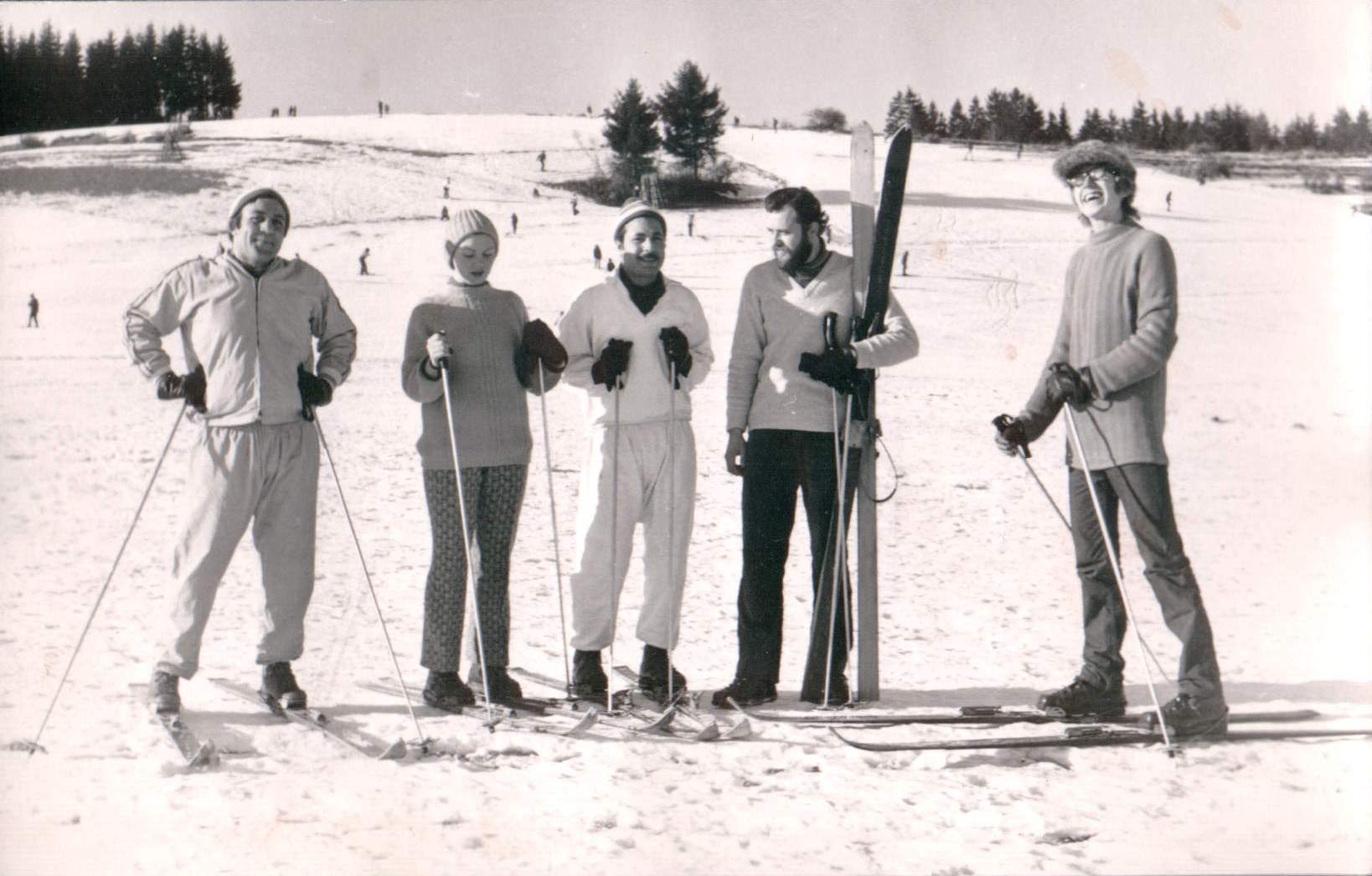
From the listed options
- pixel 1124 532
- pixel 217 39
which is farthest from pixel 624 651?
pixel 1124 532

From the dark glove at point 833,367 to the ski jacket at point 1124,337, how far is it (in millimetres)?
585

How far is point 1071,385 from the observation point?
12.3 feet

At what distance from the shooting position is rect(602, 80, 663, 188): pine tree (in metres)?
5.86

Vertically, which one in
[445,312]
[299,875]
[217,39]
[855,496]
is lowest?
[299,875]

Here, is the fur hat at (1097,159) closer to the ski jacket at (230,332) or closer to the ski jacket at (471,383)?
the ski jacket at (471,383)

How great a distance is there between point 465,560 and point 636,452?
65 cm

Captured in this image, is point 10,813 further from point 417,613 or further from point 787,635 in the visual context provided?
point 787,635

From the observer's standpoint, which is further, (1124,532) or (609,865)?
(1124,532)

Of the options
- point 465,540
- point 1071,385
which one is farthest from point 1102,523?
point 465,540

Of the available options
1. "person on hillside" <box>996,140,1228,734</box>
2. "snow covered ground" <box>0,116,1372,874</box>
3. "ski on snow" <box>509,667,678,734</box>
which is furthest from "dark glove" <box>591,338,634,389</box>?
"person on hillside" <box>996,140,1228,734</box>

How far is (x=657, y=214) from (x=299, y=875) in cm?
221

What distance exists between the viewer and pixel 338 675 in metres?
4.29

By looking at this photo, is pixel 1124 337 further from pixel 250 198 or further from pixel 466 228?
pixel 250 198

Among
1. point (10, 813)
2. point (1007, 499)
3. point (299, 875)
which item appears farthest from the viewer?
point (1007, 499)
